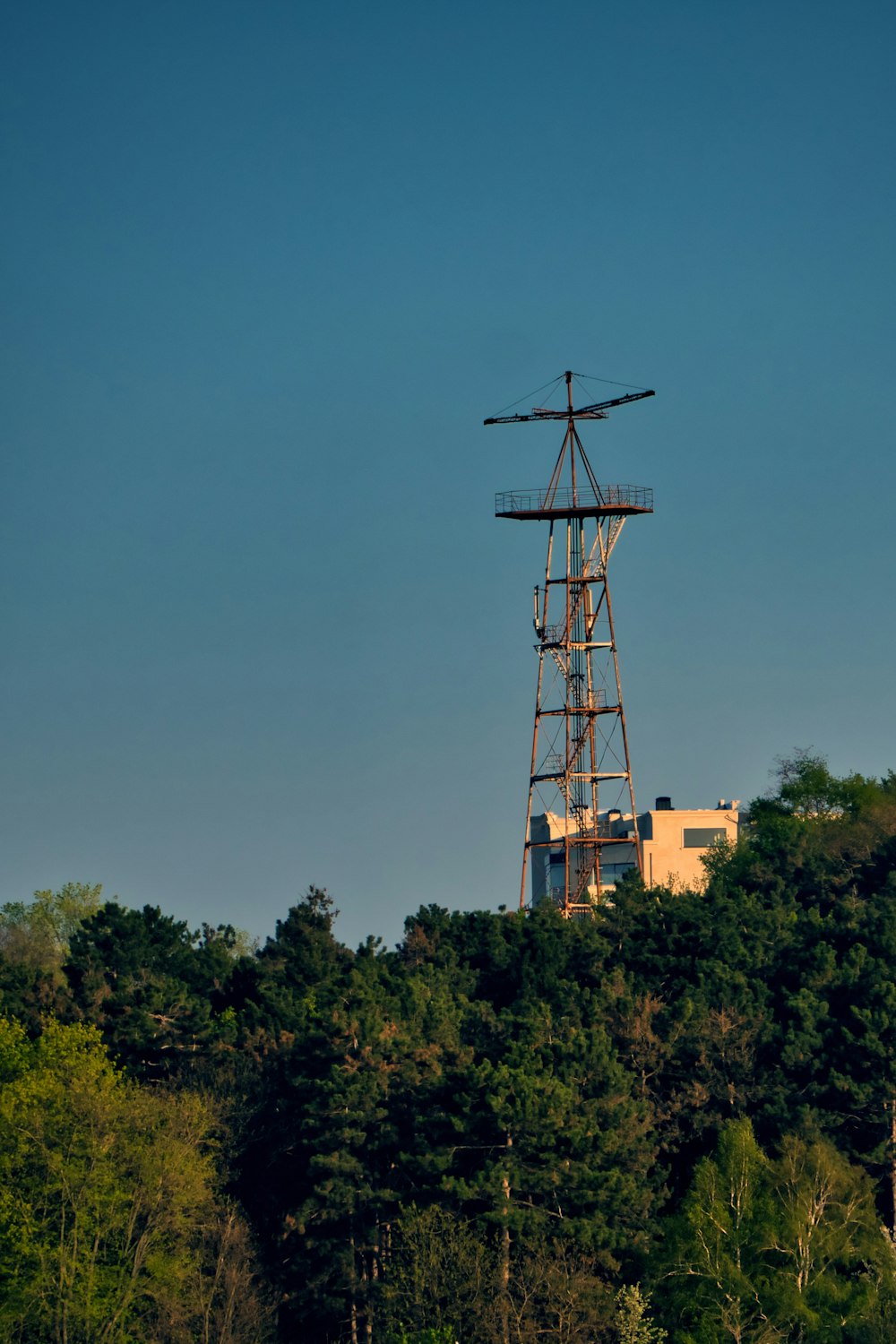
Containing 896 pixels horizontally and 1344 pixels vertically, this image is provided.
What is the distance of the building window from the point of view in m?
118

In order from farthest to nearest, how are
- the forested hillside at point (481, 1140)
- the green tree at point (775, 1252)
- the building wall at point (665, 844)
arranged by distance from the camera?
the building wall at point (665, 844), the forested hillside at point (481, 1140), the green tree at point (775, 1252)

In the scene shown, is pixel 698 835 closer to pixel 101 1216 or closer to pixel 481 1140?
pixel 481 1140

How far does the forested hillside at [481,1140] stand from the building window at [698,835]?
138ft

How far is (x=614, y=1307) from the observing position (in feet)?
176

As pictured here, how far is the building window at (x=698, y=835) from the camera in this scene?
118250mm

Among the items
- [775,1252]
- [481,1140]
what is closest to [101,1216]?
[481,1140]

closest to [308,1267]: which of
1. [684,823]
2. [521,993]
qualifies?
[521,993]

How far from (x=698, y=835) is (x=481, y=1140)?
62874 millimetres

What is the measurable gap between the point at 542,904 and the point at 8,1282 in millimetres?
28618

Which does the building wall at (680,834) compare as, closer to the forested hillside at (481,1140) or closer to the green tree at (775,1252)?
the forested hillside at (481,1140)

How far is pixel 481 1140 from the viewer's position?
188 ft

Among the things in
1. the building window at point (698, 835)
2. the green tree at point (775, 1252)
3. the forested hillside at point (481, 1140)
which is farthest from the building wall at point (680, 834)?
the green tree at point (775, 1252)

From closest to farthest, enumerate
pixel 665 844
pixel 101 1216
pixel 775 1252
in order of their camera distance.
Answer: pixel 775 1252 → pixel 101 1216 → pixel 665 844

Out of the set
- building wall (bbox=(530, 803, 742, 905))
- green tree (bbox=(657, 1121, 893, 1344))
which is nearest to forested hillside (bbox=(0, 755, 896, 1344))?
green tree (bbox=(657, 1121, 893, 1344))
